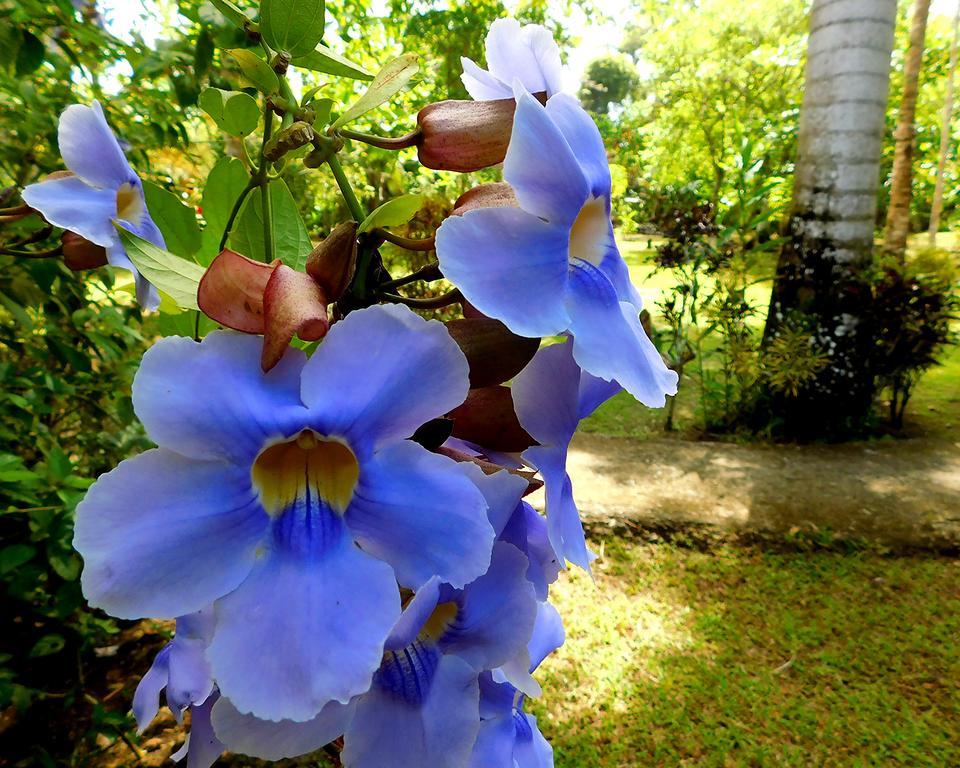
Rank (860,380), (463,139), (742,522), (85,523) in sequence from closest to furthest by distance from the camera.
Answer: (85,523) < (463,139) < (742,522) < (860,380)

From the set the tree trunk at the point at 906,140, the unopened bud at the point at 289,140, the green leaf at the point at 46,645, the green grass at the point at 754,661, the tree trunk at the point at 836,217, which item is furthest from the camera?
the tree trunk at the point at 906,140

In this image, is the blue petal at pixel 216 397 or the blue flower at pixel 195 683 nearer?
the blue petal at pixel 216 397

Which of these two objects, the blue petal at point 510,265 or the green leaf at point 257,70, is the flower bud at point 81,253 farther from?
the blue petal at point 510,265

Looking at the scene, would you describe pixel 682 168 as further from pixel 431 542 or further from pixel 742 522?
pixel 431 542

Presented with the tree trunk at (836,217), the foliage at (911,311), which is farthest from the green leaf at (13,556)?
the foliage at (911,311)

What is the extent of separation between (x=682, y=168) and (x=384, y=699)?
9.27 m

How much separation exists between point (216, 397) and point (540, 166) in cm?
20

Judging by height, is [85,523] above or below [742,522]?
above

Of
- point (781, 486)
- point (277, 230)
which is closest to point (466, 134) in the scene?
point (277, 230)

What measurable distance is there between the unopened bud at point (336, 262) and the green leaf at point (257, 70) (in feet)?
0.48

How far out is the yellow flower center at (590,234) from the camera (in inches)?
17.1

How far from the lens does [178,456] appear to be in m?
0.30

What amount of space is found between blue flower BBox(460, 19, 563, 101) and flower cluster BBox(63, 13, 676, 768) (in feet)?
0.19

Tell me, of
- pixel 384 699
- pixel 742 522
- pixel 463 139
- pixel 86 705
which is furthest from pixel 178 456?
pixel 742 522
